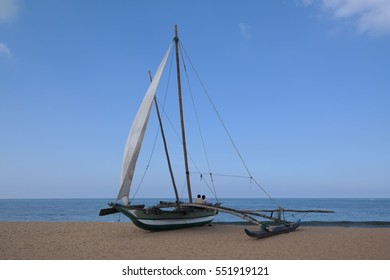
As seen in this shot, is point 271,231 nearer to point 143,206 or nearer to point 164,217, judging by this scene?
point 164,217

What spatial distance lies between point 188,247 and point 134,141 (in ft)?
17.3

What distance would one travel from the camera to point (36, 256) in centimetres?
1090

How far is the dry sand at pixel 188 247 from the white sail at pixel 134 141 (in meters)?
2.37

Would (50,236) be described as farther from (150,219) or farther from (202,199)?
(202,199)

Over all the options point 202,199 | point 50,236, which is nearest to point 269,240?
point 202,199

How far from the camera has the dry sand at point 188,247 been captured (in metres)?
10.8

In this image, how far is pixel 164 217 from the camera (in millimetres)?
15766

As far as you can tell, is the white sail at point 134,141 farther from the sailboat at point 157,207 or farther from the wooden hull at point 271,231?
the wooden hull at point 271,231

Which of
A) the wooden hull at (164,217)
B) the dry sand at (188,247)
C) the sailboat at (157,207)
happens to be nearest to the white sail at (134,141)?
the sailboat at (157,207)

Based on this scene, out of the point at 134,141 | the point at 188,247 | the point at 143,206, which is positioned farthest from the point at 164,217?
the point at 134,141

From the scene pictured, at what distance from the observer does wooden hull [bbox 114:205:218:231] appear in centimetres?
1486

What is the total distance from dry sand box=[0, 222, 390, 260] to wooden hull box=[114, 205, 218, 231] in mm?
461
